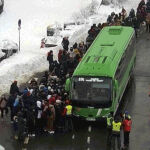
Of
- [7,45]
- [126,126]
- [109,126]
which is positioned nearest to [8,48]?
[7,45]

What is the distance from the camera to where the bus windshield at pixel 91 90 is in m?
21.5

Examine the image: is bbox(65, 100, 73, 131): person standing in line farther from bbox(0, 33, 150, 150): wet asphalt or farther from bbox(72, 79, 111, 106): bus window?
bbox(72, 79, 111, 106): bus window

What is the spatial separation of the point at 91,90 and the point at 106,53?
8.67ft

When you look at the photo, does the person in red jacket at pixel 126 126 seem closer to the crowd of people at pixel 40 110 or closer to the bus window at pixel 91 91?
the crowd of people at pixel 40 110

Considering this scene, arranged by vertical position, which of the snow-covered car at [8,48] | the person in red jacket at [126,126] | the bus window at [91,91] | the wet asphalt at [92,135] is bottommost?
the wet asphalt at [92,135]

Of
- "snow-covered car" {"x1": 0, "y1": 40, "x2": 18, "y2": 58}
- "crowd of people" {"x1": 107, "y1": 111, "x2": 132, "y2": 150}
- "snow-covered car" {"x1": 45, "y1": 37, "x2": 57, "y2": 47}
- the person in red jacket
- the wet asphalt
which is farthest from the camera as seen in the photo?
"snow-covered car" {"x1": 45, "y1": 37, "x2": 57, "y2": 47}

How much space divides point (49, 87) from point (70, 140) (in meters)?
2.95

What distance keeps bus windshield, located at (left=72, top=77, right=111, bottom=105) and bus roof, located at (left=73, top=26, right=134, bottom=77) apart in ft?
0.99

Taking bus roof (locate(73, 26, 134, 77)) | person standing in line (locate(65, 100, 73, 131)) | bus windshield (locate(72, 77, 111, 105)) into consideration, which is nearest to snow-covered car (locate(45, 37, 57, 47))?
bus roof (locate(73, 26, 134, 77))

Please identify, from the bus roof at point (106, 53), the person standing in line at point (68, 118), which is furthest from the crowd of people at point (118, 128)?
the bus roof at point (106, 53)

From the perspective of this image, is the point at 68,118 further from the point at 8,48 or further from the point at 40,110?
the point at 8,48

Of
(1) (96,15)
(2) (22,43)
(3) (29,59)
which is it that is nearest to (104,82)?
(3) (29,59)

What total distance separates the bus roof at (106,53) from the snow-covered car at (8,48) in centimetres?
799

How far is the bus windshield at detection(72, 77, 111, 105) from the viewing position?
21.5 metres
